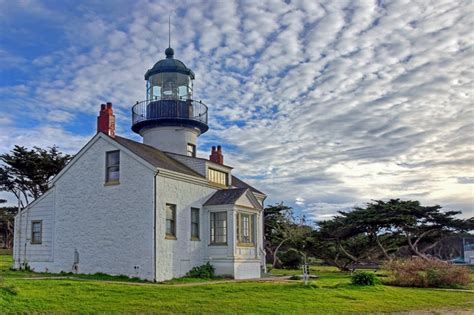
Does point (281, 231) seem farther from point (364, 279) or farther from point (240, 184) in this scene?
point (364, 279)

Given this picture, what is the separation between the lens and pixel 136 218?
2030cm

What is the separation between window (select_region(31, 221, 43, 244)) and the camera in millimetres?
23828

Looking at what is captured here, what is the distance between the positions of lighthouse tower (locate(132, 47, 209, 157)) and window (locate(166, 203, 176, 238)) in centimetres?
643

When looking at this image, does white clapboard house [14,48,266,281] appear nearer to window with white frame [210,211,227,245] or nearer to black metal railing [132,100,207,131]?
window with white frame [210,211,227,245]

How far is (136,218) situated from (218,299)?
23.4 ft

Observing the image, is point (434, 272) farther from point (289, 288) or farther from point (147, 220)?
point (147, 220)

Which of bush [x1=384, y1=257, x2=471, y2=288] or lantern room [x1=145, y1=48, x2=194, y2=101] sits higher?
lantern room [x1=145, y1=48, x2=194, y2=101]

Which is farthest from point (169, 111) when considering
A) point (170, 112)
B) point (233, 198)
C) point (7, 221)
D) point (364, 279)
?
point (7, 221)

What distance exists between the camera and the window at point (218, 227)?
22625 millimetres

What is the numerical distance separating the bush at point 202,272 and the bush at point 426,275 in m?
7.80

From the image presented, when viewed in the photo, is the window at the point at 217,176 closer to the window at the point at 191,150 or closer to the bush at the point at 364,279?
the window at the point at 191,150

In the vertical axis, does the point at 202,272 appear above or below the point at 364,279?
above

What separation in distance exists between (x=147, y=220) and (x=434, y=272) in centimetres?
1230

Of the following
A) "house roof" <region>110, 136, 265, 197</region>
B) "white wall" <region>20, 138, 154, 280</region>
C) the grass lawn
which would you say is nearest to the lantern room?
"house roof" <region>110, 136, 265, 197</region>
